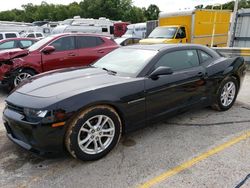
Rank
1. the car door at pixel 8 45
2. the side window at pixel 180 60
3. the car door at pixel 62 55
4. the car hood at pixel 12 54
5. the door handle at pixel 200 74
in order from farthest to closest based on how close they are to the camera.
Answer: the car door at pixel 8 45 < the car door at pixel 62 55 < the car hood at pixel 12 54 < the door handle at pixel 200 74 < the side window at pixel 180 60

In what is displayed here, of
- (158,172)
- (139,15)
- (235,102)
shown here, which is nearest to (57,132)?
(158,172)

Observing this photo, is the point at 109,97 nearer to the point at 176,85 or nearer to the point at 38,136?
the point at 38,136

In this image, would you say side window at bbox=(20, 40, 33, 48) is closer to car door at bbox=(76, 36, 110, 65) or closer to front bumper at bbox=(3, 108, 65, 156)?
car door at bbox=(76, 36, 110, 65)

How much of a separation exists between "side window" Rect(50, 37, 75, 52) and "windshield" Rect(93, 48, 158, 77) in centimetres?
308

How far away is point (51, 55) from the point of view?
6531 millimetres

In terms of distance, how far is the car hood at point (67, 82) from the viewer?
2.88 meters

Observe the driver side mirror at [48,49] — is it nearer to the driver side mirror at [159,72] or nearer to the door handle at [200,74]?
the driver side mirror at [159,72]

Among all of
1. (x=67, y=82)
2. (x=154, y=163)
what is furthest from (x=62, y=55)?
(x=154, y=163)

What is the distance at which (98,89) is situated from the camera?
9.47ft

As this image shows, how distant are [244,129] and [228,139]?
0.54 m

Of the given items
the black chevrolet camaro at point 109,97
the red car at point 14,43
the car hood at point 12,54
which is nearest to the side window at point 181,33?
the red car at point 14,43

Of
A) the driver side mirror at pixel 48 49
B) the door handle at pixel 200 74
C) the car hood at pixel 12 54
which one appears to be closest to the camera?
the door handle at pixel 200 74

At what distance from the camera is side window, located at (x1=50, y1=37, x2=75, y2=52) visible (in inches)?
265

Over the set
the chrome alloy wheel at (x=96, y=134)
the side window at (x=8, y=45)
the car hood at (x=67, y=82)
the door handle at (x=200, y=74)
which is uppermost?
the side window at (x=8, y=45)
